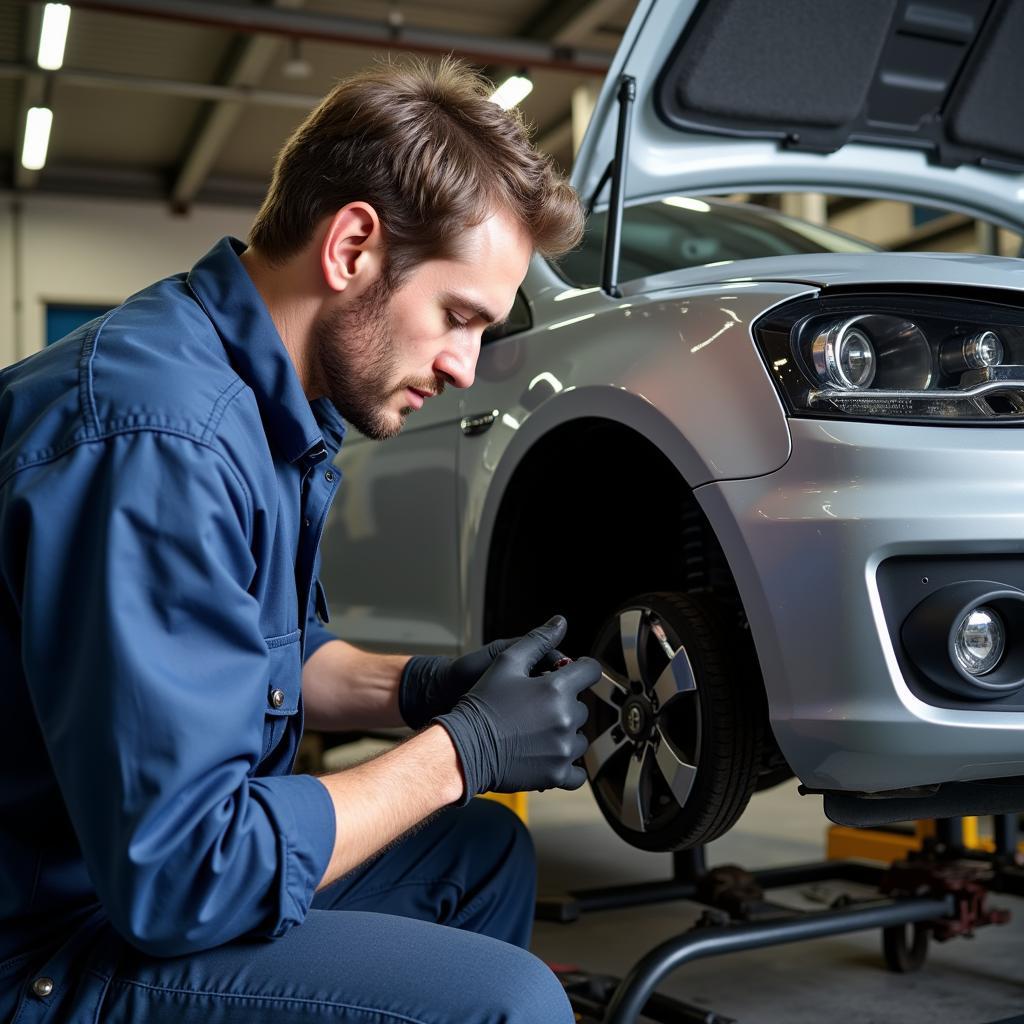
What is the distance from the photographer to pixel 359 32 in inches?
299

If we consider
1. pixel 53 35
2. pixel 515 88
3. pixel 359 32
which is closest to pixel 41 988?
pixel 359 32

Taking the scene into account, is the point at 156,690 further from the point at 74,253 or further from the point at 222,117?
the point at 74,253

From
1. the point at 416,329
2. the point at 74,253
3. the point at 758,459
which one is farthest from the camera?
the point at 74,253

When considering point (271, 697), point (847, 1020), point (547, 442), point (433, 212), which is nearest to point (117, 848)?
point (271, 697)

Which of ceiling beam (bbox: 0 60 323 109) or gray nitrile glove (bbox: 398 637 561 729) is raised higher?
ceiling beam (bbox: 0 60 323 109)

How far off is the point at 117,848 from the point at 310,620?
795mm

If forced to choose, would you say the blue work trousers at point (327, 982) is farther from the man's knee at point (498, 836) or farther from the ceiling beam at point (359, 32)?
the ceiling beam at point (359, 32)

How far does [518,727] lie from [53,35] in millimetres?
8050

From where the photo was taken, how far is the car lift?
5.82 feet

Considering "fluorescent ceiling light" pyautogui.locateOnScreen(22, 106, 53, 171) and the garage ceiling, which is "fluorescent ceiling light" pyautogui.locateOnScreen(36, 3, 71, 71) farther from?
"fluorescent ceiling light" pyautogui.locateOnScreen(22, 106, 53, 171)

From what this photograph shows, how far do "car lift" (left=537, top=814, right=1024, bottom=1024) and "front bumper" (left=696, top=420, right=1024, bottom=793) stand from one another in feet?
1.67

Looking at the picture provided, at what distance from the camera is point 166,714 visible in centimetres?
95

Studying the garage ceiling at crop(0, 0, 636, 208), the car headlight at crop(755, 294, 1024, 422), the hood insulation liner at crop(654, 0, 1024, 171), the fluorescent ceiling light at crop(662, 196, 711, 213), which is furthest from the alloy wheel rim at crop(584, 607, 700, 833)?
the garage ceiling at crop(0, 0, 636, 208)

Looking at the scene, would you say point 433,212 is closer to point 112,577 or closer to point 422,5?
point 112,577
